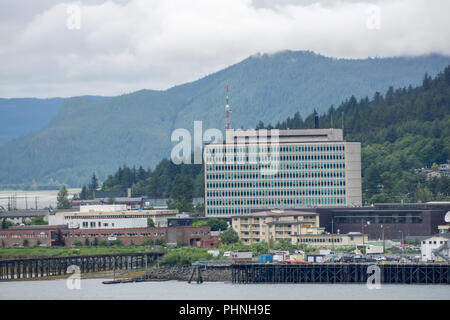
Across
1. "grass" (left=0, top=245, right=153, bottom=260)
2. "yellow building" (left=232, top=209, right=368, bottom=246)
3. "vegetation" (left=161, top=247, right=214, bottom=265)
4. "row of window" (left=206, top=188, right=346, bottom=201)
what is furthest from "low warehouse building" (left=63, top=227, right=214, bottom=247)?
"vegetation" (left=161, top=247, right=214, bottom=265)

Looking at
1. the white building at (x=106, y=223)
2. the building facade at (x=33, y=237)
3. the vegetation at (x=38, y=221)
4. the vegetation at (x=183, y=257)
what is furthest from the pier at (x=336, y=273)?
the vegetation at (x=38, y=221)

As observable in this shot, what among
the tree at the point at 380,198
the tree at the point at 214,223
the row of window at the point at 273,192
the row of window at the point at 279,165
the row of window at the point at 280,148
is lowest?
the tree at the point at 214,223

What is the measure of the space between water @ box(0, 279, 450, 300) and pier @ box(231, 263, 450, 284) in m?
2.70

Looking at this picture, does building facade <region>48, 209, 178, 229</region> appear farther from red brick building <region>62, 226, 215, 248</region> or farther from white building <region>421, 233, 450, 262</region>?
white building <region>421, 233, 450, 262</region>

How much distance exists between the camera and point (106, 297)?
108m

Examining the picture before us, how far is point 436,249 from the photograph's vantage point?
129000 mm

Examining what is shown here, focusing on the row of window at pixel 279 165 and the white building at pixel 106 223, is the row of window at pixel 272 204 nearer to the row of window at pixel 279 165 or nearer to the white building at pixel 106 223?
the row of window at pixel 279 165

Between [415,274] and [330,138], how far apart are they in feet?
239

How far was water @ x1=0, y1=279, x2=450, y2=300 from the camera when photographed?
10606cm

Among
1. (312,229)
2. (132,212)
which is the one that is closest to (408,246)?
(312,229)

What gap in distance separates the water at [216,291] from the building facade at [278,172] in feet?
207

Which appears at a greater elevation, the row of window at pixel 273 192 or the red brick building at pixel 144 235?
A: the row of window at pixel 273 192

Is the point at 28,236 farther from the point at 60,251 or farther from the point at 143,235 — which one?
the point at 143,235

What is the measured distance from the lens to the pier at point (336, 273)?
119688 millimetres
